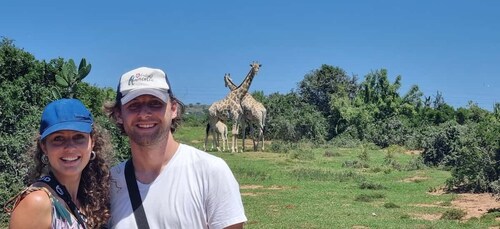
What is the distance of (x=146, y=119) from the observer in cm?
293

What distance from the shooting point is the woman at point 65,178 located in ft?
8.46

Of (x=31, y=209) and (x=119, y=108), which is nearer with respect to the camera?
(x=31, y=209)

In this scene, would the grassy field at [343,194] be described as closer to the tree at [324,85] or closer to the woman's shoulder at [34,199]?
the woman's shoulder at [34,199]

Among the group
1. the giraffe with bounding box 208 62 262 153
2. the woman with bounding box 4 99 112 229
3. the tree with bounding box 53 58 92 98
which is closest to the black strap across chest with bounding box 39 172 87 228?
the woman with bounding box 4 99 112 229

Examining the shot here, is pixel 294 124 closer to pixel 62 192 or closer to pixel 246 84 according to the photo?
pixel 246 84

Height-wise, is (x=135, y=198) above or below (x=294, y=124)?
below

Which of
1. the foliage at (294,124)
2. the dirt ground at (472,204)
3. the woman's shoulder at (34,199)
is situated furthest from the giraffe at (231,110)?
the woman's shoulder at (34,199)

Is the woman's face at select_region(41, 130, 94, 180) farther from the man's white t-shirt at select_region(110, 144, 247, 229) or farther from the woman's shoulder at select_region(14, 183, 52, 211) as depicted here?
the man's white t-shirt at select_region(110, 144, 247, 229)

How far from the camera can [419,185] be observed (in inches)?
622

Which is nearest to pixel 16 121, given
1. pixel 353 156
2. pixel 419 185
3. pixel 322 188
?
pixel 322 188

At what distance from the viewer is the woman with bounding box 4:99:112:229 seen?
8.46ft

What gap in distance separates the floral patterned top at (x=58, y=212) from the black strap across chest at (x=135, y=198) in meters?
0.28

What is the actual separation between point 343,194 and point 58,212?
11812 mm

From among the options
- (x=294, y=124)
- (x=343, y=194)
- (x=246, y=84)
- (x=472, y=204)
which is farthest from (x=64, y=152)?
(x=294, y=124)
